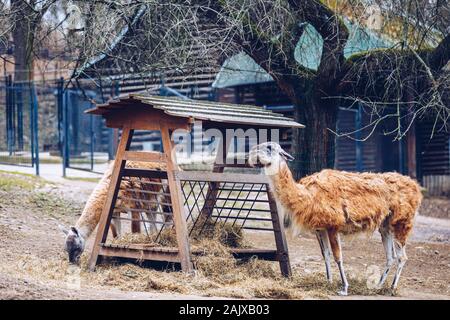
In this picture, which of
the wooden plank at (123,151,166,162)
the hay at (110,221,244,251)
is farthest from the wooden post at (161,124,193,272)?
the hay at (110,221,244,251)

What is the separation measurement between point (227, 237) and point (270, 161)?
5.12 feet

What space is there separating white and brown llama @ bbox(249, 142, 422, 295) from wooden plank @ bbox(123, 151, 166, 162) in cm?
112

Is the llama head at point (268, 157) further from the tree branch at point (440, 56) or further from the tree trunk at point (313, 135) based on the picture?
the tree branch at point (440, 56)

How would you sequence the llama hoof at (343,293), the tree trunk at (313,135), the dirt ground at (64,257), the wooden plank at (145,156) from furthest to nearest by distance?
the tree trunk at (313,135) → the wooden plank at (145,156) → the llama hoof at (343,293) → the dirt ground at (64,257)

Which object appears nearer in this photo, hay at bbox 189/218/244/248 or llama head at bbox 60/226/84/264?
hay at bbox 189/218/244/248

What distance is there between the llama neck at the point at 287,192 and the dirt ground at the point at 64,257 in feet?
3.68

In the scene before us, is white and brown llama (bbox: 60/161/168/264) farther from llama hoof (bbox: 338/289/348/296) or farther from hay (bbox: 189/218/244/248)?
llama hoof (bbox: 338/289/348/296)

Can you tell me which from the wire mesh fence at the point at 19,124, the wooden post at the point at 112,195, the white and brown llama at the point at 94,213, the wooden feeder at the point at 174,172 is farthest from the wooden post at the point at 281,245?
the wire mesh fence at the point at 19,124

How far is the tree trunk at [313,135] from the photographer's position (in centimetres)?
1369

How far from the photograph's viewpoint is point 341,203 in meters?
9.74

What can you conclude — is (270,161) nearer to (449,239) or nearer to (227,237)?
(227,237)

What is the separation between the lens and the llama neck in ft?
31.3
